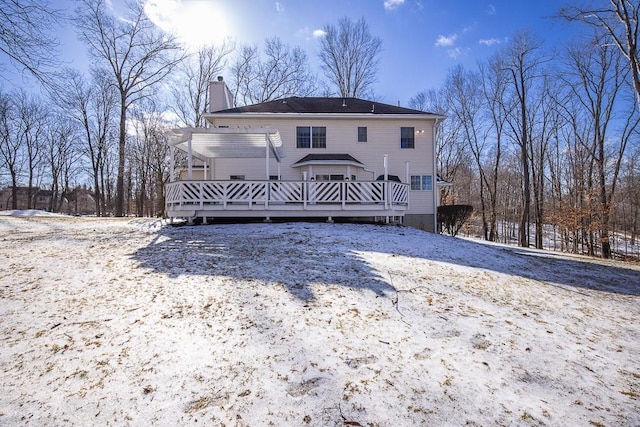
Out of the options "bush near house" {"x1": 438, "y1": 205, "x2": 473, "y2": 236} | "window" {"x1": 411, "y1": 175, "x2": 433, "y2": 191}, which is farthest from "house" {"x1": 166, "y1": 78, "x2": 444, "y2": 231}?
"bush near house" {"x1": 438, "y1": 205, "x2": 473, "y2": 236}

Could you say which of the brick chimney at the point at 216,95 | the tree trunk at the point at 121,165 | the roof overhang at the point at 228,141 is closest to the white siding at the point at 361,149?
the roof overhang at the point at 228,141

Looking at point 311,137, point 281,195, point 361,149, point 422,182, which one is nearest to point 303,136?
point 311,137

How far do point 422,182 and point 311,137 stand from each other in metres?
6.27

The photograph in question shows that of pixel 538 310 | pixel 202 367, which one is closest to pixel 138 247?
pixel 202 367

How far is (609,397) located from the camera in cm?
244

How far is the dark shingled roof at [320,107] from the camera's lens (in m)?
15.0

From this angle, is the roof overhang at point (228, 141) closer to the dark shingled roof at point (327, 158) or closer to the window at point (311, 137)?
the dark shingled roof at point (327, 158)

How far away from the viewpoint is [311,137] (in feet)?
48.1

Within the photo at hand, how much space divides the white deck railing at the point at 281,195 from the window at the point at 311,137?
179 inches

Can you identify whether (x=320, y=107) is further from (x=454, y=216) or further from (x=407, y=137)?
(x=454, y=216)

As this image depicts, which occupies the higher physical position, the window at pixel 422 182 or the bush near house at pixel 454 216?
the window at pixel 422 182

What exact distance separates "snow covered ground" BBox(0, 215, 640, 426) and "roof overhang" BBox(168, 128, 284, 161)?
5.48 meters

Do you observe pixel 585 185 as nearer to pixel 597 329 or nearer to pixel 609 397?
pixel 597 329

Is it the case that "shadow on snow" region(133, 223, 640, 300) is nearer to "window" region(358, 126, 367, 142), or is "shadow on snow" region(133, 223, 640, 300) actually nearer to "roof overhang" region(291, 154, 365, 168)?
"roof overhang" region(291, 154, 365, 168)
